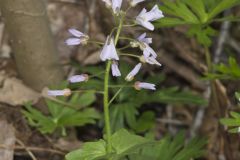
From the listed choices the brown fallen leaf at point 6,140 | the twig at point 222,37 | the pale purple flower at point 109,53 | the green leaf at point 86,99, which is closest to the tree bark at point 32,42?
the green leaf at point 86,99

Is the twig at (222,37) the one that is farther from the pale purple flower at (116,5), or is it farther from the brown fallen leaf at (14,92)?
the pale purple flower at (116,5)

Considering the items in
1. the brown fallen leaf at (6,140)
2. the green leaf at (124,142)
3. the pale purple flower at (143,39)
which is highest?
the pale purple flower at (143,39)

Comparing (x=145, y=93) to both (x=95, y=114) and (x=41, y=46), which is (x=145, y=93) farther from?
(x=41, y=46)

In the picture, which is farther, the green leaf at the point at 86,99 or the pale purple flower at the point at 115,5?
the green leaf at the point at 86,99

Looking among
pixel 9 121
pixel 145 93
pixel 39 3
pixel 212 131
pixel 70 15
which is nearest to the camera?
pixel 39 3

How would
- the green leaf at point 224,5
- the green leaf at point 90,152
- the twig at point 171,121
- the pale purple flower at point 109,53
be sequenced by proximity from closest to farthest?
the pale purple flower at point 109,53
the green leaf at point 90,152
the green leaf at point 224,5
the twig at point 171,121

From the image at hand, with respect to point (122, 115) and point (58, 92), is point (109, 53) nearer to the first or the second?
point (58, 92)

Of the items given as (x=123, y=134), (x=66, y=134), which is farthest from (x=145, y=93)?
(x=123, y=134)

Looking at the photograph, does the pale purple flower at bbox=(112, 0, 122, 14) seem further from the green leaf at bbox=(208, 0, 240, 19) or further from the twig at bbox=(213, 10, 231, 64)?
the twig at bbox=(213, 10, 231, 64)
